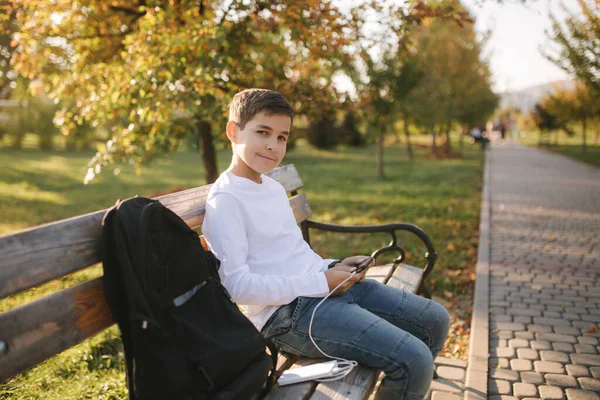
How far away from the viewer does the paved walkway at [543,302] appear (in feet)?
10.6

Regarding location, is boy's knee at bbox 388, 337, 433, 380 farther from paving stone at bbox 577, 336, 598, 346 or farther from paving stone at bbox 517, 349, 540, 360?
paving stone at bbox 577, 336, 598, 346

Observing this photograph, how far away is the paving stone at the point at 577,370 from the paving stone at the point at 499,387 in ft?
1.64

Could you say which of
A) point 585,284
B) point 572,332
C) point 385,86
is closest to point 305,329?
point 572,332

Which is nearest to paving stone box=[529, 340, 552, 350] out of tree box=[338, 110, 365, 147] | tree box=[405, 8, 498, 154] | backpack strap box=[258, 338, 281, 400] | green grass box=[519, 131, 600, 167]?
backpack strap box=[258, 338, 281, 400]

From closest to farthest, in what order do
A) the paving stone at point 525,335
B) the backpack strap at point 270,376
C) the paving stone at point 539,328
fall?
the backpack strap at point 270,376 < the paving stone at point 525,335 < the paving stone at point 539,328

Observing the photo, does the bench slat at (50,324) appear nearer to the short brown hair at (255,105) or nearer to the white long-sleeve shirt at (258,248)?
the white long-sleeve shirt at (258,248)

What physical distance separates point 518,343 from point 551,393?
72 cm

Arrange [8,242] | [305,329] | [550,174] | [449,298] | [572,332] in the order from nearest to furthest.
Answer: [8,242], [305,329], [572,332], [449,298], [550,174]

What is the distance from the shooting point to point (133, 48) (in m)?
4.54

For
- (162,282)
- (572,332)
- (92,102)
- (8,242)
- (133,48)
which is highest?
(133,48)

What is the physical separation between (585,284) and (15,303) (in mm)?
5830

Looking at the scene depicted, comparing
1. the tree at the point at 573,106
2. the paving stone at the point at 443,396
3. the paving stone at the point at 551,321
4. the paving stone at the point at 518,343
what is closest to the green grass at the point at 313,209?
the paving stone at the point at 551,321

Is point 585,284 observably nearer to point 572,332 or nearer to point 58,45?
point 572,332

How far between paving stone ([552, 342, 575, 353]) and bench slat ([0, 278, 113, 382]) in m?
3.26
